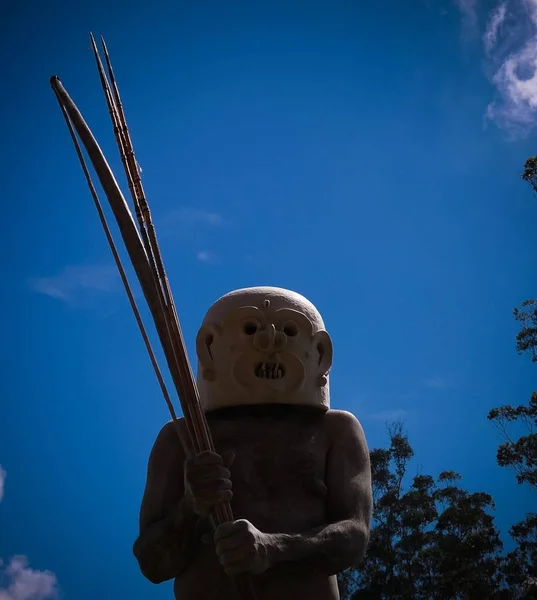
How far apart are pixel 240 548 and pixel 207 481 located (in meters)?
Result: 0.34

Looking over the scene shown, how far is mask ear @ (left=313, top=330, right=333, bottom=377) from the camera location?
4.24 meters

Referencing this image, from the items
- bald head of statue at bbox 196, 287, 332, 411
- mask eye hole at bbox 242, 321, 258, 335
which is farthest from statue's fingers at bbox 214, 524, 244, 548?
mask eye hole at bbox 242, 321, 258, 335

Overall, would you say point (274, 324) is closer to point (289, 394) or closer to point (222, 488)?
point (289, 394)

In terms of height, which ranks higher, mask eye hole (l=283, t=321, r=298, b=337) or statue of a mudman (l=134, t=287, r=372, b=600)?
mask eye hole (l=283, t=321, r=298, b=337)

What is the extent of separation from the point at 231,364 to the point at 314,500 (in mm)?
962

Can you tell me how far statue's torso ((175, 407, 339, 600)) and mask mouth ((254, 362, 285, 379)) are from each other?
0.20m

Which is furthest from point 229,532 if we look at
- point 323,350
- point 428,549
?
point 428,549

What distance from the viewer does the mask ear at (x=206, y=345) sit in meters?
4.23

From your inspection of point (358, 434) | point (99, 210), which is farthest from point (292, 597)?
point (99, 210)

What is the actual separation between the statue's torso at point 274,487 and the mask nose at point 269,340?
379 millimetres

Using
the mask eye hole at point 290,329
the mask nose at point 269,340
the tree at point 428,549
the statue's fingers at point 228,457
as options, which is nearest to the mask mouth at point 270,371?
the mask nose at point 269,340

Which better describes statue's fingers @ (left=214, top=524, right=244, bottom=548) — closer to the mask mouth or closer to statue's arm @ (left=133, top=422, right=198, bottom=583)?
statue's arm @ (left=133, top=422, right=198, bottom=583)

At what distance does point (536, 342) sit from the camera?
13.6 metres

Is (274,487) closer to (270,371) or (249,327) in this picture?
(270,371)
